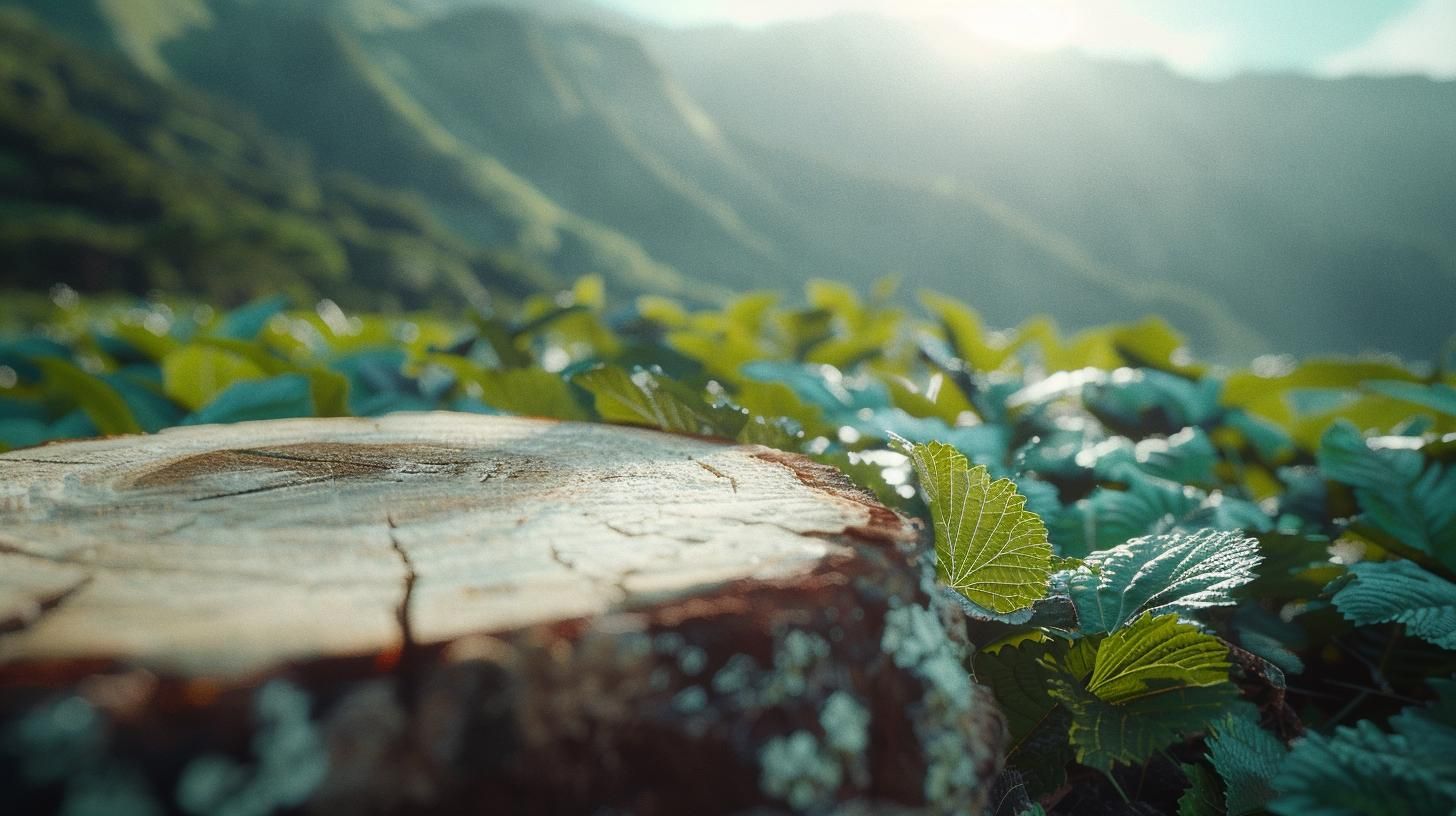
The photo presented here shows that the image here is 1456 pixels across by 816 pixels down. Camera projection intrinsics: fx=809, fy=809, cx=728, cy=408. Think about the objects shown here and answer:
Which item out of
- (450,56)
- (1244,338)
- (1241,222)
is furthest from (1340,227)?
(450,56)

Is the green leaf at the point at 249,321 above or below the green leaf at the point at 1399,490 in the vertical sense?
below

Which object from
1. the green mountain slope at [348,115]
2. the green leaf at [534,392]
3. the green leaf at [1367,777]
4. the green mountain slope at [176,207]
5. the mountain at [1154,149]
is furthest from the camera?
the mountain at [1154,149]

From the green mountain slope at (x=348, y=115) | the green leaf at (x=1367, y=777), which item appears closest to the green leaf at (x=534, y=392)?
the green leaf at (x=1367, y=777)

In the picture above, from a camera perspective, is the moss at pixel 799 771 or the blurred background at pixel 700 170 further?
the blurred background at pixel 700 170

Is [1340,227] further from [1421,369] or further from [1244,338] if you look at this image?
[1421,369]

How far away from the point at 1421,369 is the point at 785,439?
5.38 feet

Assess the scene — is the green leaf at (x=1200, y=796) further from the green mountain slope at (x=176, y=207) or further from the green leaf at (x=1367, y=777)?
the green mountain slope at (x=176, y=207)

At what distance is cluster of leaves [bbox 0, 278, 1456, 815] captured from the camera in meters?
0.57

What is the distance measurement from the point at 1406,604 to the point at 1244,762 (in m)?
0.20

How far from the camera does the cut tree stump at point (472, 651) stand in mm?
303

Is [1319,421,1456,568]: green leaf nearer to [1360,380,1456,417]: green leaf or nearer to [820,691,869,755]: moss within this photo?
[1360,380,1456,417]: green leaf

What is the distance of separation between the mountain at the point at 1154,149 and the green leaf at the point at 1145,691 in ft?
136

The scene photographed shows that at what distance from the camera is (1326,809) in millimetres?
481

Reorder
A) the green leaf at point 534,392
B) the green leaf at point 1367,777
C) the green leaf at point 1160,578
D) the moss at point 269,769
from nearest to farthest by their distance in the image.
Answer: the moss at point 269,769
the green leaf at point 1367,777
the green leaf at point 1160,578
the green leaf at point 534,392
